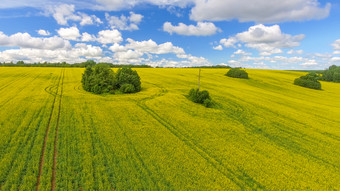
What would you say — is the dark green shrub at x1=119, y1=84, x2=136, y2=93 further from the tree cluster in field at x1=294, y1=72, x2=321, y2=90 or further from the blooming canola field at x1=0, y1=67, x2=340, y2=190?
the tree cluster in field at x1=294, y1=72, x2=321, y2=90

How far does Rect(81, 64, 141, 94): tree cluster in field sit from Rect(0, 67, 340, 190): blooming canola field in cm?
915

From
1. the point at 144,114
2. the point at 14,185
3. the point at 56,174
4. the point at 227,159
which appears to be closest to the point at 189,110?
the point at 144,114

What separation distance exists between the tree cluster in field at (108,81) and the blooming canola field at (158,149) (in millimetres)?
9148

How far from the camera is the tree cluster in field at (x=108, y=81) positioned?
3541cm

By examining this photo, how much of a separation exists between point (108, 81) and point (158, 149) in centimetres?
2673

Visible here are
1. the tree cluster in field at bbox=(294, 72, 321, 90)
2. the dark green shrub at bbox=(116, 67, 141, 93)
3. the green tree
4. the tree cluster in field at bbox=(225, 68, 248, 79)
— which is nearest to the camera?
the green tree

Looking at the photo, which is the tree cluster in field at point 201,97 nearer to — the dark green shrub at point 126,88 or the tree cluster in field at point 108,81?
the dark green shrub at point 126,88

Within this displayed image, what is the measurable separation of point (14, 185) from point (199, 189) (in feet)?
36.7

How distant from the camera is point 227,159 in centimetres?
1416

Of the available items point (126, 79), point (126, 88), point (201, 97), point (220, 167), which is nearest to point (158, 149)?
point (220, 167)

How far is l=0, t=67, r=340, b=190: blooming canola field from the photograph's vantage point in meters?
11.2

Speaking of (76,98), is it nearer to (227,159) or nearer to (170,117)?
(170,117)

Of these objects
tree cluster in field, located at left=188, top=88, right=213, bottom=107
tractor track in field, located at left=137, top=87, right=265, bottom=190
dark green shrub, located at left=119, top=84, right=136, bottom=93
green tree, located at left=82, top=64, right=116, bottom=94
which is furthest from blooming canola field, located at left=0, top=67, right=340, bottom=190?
dark green shrub, located at left=119, top=84, right=136, bottom=93

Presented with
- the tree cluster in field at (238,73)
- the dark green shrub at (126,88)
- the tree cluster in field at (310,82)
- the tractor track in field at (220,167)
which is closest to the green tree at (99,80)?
the dark green shrub at (126,88)
